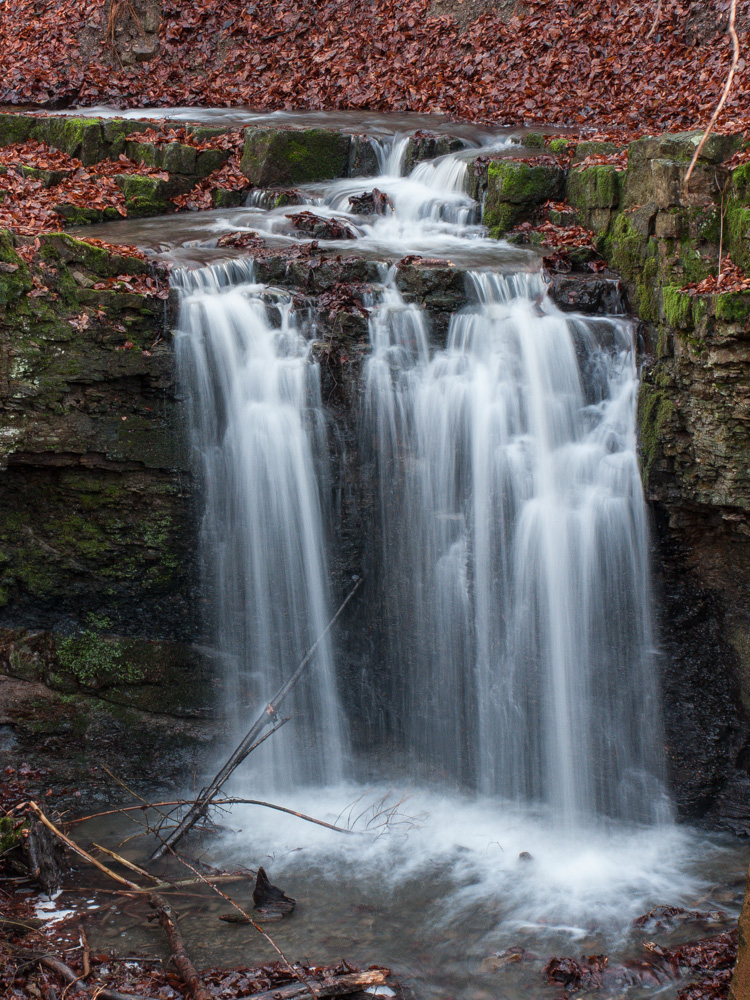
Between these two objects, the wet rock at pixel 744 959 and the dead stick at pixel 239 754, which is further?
the dead stick at pixel 239 754

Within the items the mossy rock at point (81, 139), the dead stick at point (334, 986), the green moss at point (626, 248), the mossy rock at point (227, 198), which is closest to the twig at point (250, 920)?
the dead stick at point (334, 986)

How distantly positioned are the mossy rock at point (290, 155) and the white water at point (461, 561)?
3091 millimetres

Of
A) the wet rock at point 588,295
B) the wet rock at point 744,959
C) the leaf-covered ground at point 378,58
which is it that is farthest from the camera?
the leaf-covered ground at point 378,58

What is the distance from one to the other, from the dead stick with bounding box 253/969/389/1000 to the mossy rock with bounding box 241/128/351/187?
755 centimetres

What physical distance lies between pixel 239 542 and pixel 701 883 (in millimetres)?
3815

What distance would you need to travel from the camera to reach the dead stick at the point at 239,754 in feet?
18.4

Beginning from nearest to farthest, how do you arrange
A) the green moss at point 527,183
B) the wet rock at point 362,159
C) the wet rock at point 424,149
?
the green moss at point 527,183 < the wet rock at point 424,149 < the wet rock at point 362,159

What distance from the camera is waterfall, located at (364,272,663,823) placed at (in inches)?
244

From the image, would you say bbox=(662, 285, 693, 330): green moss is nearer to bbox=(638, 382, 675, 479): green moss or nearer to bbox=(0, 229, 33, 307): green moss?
bbox=(638, 382, 675, 479): green moss

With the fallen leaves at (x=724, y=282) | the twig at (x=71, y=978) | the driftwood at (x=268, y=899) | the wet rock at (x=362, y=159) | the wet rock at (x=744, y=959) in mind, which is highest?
the wet rock at (x=362, y=159)

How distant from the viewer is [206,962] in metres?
4.55

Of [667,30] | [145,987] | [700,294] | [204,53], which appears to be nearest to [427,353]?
[700,294]

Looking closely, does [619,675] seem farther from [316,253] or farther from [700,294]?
[316,253]

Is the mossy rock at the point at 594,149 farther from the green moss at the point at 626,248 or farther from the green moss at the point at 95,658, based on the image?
the green moss at the point at 95,658
